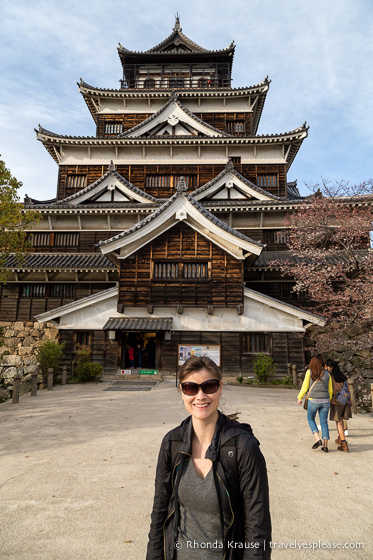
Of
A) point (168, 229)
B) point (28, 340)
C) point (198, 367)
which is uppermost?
point (168, 229)

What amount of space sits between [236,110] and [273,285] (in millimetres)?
14801

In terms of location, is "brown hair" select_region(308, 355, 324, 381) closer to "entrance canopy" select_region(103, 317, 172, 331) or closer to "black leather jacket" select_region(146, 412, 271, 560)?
"black leather jacket" select_region(146, 412, 271, 560)

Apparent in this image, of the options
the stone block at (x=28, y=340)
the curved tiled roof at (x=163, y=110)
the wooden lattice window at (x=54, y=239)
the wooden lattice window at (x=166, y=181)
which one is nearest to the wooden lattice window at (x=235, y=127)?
the curved tiled roof at (x=163, y=110)

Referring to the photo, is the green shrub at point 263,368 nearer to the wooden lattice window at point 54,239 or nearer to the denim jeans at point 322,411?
the denim jeans at point 322,411

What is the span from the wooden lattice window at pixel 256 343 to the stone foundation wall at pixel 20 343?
10799mm

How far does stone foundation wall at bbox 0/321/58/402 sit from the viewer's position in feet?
60.3

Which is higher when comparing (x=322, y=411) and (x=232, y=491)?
(x=232, y=491)

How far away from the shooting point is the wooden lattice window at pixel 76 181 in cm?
2294

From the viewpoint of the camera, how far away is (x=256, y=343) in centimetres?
1579

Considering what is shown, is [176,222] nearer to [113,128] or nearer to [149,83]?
[113,128]

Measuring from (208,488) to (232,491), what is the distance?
15cm

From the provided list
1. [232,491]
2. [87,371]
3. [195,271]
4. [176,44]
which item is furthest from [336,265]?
[176,44]

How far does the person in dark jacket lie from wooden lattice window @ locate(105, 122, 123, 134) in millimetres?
26372

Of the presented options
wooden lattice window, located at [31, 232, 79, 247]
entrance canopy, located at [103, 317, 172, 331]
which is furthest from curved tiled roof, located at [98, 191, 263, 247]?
wooden lattice window, located at [31, 232, 79, 247]
